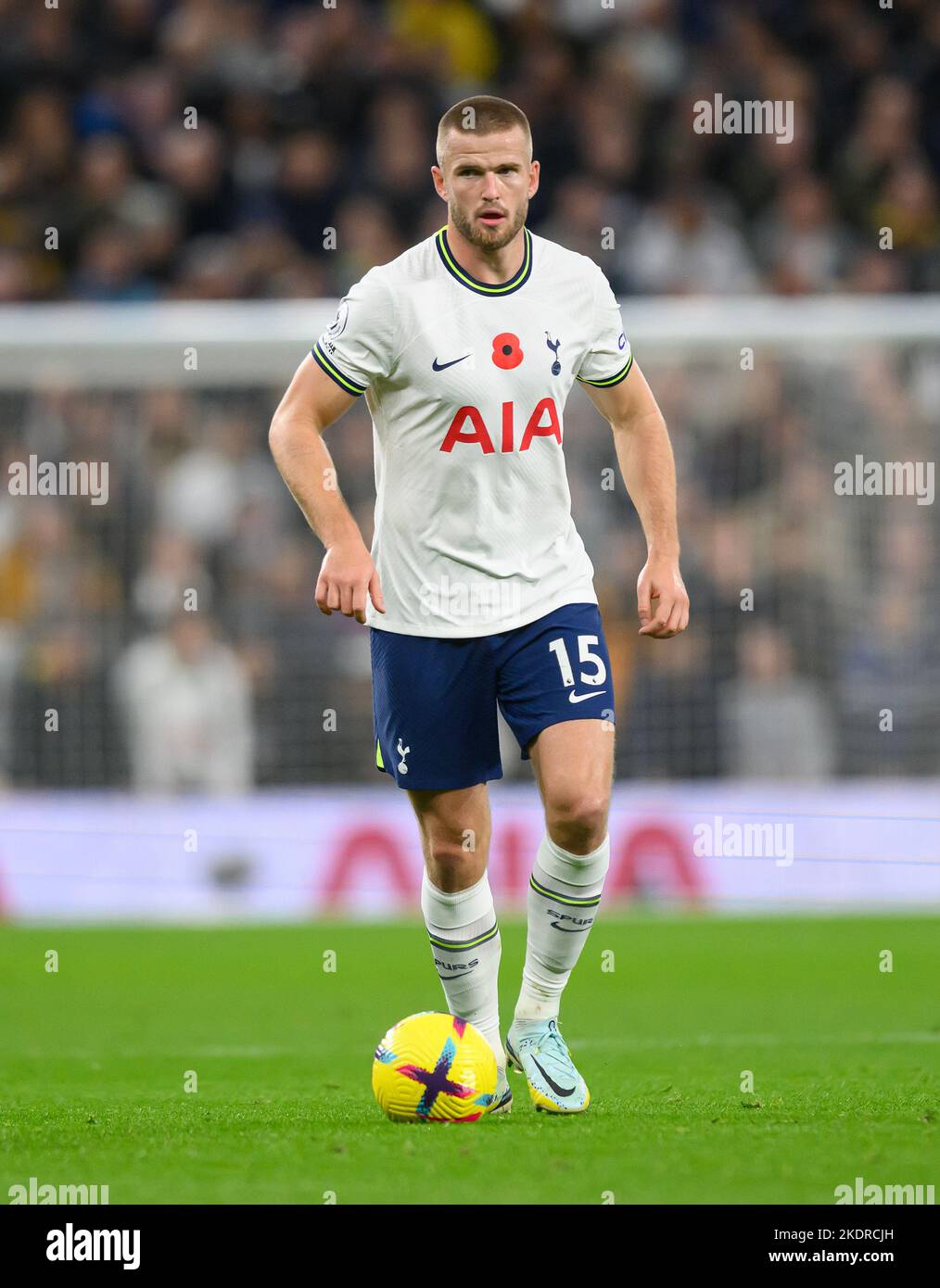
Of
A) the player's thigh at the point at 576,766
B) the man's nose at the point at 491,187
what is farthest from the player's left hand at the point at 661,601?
the man's nose at the point at 491,187

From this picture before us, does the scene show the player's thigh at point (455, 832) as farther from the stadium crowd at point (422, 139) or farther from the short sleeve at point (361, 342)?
the stadium crowd at point (422, 139)

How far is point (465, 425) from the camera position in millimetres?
6008

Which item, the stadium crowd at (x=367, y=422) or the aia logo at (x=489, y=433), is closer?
the aia logo at (x=489, y=433)

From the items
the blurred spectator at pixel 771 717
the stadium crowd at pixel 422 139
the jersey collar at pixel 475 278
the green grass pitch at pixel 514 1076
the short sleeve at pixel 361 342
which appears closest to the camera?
the green grass pitch at pixel 514 1076

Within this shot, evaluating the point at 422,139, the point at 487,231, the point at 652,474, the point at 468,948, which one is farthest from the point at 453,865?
the point at 422,139

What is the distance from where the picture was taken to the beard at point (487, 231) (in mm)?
5980

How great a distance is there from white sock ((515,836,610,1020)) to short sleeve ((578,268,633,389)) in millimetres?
1395

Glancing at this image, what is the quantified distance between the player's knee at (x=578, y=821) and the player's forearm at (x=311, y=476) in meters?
0.94

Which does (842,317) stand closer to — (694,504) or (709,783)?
(694,504)

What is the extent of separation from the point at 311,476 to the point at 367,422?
27.5 feet

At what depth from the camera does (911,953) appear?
34.9 feet

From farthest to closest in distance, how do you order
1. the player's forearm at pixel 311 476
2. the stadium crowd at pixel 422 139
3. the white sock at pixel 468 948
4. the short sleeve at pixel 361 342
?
the stadium crowd at pixel 422 139, the white sock at pixel 468 948, the short sleeve at pixel 361 342, the player's forearm at pixel 311 476

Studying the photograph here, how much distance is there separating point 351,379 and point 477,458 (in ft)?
1.40
